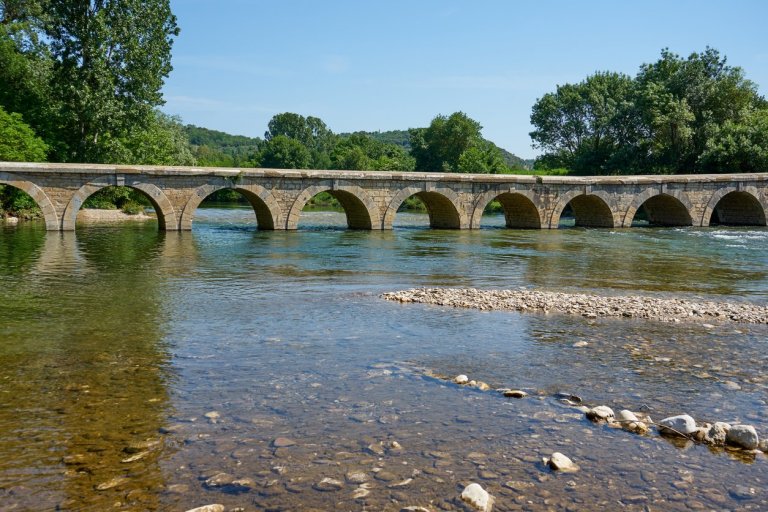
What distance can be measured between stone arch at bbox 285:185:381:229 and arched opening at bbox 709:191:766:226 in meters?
24.5

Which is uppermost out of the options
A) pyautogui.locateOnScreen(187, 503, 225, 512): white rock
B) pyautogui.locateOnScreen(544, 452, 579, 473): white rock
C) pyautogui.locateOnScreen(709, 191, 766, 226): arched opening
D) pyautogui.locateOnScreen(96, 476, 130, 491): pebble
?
pyautogui.locateOnScreen(709, 191, 766, 226): arched opening

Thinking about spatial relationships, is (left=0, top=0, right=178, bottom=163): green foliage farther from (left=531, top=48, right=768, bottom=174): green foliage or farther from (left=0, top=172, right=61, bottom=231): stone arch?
(left=531, top=48, right=768, bottom=174): green foliage

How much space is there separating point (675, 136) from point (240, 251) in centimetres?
3992

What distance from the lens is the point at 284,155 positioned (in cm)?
10062

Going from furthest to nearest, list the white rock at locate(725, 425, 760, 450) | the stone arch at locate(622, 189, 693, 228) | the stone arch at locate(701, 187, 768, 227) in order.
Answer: the stone arch at locate(701, 187, 768, 227)
the stone arch at locate(622, 189, 693, 228)
the white rock at locate(725, 425, 760, 450)

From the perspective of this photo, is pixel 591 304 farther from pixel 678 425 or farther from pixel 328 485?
pixel 328 485

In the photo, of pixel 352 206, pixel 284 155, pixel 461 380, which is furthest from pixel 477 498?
pixel 284 155

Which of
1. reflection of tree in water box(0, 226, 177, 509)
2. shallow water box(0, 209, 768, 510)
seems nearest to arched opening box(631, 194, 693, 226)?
shallow water box(0, 209, 768, 510)

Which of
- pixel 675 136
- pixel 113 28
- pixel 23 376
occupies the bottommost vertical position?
pixel 23 376

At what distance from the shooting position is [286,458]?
225 inches

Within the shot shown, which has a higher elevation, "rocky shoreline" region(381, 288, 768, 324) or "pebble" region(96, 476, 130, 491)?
"rocky shoreline" region(381, 288, 768, 324)

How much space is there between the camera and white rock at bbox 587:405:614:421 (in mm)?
6660

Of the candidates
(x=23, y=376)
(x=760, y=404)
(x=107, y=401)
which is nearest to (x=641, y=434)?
(x=760, y=404)

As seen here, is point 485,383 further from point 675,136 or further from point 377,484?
point 675,136
